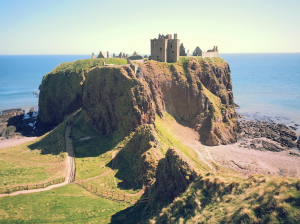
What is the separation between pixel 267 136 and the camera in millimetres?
68062

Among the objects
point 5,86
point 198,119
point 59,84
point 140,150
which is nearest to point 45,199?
point 140,150

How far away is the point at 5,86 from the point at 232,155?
155m

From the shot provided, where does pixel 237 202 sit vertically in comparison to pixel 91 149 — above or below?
above

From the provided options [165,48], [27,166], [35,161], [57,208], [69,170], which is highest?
[165,48]

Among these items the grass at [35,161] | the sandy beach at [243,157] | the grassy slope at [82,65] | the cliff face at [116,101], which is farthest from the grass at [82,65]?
the sandy beach at [243,157]

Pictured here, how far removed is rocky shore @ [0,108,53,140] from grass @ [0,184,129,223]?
156 feet

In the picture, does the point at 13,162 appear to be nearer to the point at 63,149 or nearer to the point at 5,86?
the point at 63,149

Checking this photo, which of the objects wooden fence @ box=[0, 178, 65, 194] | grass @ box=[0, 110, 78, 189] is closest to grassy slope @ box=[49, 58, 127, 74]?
grass @ box=[0, 110, 78, 189]

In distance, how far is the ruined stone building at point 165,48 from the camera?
225 ft

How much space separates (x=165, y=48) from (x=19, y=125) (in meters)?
55.3

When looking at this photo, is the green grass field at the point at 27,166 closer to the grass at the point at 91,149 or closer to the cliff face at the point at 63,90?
the grass at the point at 91,149

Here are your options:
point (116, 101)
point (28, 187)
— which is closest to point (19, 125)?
point (116, 101)

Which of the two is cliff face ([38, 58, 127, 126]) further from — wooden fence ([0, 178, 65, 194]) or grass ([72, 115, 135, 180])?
wooden fence ([0, 178, 65, 194])

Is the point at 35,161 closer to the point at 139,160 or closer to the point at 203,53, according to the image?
the point at 139,160
